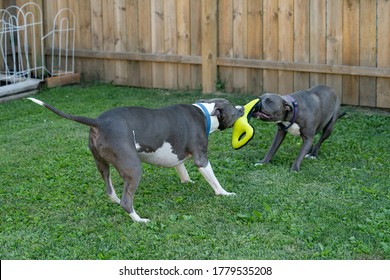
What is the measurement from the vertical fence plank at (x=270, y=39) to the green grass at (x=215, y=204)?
60.7 inches

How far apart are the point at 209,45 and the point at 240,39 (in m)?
0.46

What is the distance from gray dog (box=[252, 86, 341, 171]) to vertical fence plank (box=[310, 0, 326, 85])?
87.8 inches

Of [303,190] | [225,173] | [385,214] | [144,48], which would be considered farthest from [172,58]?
[385,214]

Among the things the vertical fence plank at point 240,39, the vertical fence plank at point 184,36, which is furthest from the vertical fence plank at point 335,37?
the vertical fence plank at point 184,36

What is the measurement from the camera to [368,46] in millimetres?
10531

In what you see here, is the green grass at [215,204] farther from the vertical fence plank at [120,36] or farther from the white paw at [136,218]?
the vertical fence plank at [120,36]

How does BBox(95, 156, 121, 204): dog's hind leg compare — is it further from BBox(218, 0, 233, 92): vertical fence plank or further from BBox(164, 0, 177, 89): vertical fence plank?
BBox(164, 0, 177, 89): vertical fence plank

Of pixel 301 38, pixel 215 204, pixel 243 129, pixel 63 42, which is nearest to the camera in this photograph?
pixel 215 204

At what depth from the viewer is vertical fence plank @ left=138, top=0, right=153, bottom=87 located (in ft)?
41.8

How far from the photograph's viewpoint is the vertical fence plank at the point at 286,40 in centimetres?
1123

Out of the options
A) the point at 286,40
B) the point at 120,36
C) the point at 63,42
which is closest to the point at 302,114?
the point at 286,40

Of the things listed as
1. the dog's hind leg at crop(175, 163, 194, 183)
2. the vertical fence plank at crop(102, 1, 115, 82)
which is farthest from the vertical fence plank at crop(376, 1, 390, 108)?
the vertical fence plank at crop(102, 1, 115, 82)

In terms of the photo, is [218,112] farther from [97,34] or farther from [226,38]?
[97,34]

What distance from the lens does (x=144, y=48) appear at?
12.9 metres
